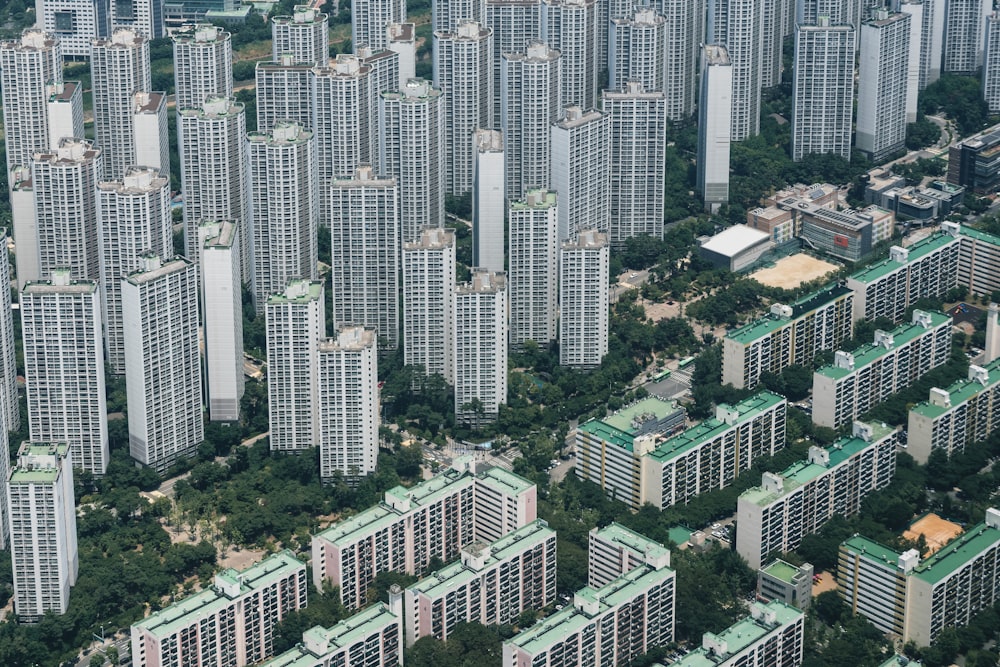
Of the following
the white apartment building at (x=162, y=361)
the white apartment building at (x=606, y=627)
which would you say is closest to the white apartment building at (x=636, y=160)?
the white apartment building at (x=162, y=361)

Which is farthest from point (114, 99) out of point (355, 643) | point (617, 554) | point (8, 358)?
point (355, 643)

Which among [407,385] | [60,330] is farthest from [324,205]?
[60,330]

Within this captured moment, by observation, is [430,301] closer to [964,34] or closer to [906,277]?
[906,277]

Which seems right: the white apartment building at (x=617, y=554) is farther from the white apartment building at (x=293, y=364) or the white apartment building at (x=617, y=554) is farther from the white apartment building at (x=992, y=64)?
the white apartment building at (x=992, y=64)

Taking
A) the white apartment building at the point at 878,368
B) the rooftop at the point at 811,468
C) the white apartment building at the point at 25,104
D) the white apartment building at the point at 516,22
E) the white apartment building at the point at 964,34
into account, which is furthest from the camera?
the white apartment building at the point at 964,34

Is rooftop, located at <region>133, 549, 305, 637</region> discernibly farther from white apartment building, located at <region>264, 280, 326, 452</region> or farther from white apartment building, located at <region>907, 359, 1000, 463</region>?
white apartment building, located at <region>907, 359, 1000, 463</region>

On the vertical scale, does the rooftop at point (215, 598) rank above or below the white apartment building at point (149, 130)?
below
